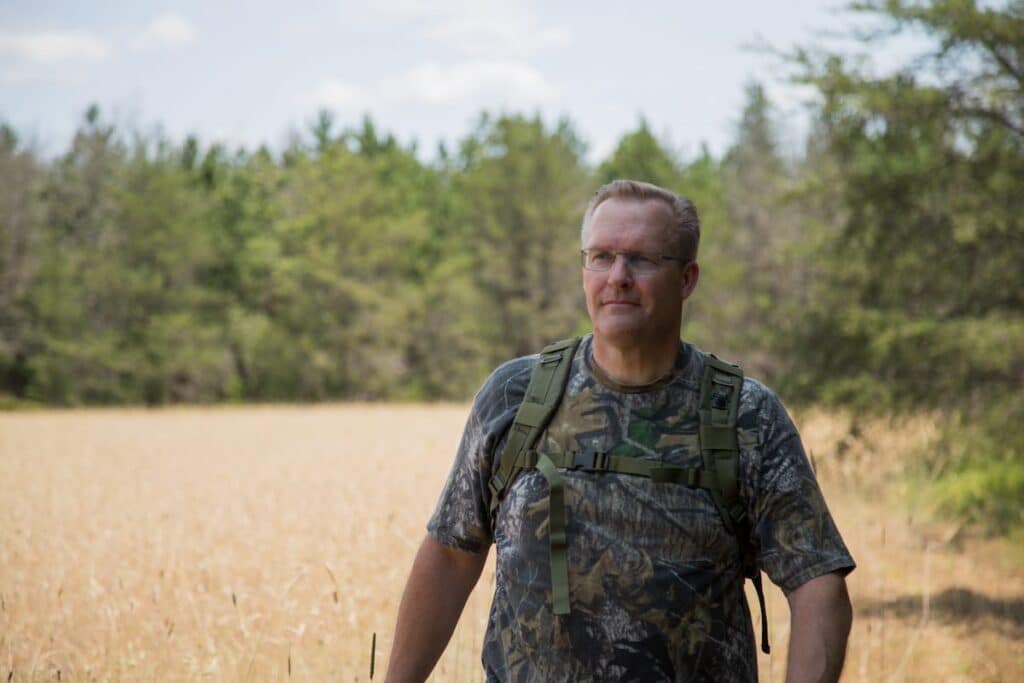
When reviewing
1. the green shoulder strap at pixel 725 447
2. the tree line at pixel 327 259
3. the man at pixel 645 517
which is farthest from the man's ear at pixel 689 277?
the tree line at pixel 327 259

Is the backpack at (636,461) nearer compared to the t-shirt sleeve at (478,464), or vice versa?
the backpack at (636,461)

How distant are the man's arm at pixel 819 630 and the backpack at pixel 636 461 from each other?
0.11 metres

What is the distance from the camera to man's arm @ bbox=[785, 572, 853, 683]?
8.54 feet

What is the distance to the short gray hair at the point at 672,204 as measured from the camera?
112 inches

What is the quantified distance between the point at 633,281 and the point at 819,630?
3.15 ft

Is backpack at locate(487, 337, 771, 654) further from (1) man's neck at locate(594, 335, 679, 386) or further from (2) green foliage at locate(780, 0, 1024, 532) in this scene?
(2) green foliage at locate(780, 0, 1024, 532)

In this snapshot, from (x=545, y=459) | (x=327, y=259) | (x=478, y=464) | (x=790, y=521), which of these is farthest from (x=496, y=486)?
(x=327, y=259)

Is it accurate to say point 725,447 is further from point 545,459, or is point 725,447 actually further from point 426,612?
point 426,612

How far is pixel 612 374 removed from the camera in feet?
9.43

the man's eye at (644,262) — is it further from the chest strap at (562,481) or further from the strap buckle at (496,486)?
the strap buckle at (496,486)

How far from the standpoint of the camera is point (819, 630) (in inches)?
103

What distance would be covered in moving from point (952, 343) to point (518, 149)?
131 feet

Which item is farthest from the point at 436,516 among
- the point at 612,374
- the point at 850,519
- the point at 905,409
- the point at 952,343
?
the point at 905,409

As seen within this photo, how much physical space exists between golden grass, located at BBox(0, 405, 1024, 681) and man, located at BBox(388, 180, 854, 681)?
63.0 inches
